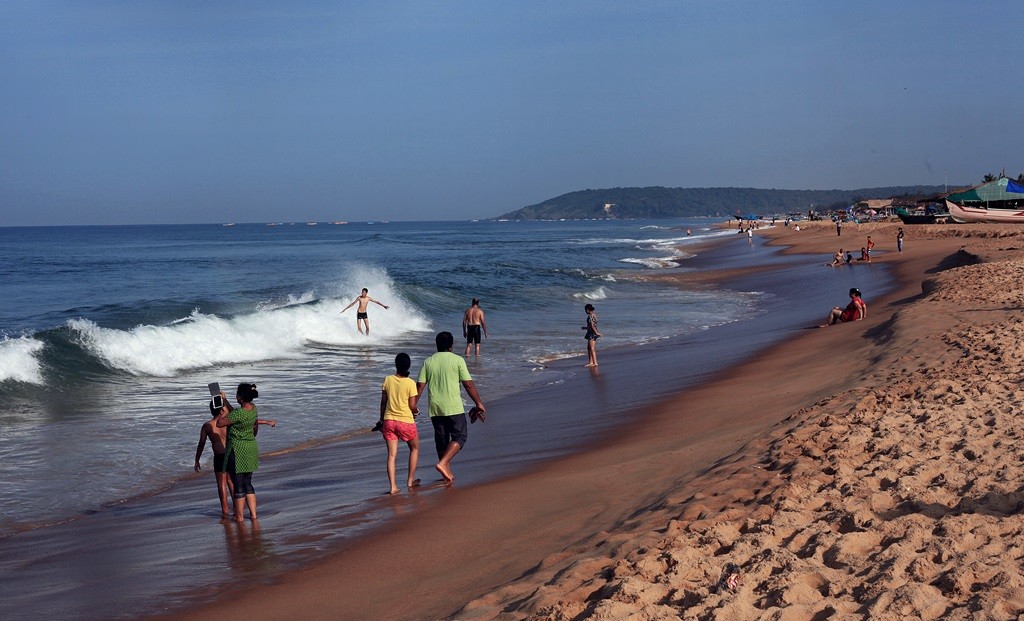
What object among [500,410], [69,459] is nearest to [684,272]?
[500,410]

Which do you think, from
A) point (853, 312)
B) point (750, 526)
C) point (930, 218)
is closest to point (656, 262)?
point (930, 218)

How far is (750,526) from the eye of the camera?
17.3 ft

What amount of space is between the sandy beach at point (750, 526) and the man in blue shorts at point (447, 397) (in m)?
0.59

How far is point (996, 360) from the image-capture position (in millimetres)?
9500

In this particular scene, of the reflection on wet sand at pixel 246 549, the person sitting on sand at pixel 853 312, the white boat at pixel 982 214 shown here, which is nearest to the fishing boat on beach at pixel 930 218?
the white boat at pixel 982 214

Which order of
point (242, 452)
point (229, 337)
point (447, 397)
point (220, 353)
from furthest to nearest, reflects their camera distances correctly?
point (229, 337), point (220, 353), point (447, 397), point (242, 452)

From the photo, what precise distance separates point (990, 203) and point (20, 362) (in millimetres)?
54361

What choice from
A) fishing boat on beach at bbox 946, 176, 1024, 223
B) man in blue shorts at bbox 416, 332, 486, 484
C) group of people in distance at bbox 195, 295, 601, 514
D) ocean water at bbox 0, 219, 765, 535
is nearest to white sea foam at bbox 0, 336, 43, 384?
ocean water at bbox 0, 219, 765, 535

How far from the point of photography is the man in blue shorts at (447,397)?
328 inches

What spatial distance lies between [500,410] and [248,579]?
264 inches

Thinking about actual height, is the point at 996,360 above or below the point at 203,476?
above

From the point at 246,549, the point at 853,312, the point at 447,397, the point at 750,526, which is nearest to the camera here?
the point at 750,526

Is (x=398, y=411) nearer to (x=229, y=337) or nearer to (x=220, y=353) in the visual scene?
(x=220, y=353)

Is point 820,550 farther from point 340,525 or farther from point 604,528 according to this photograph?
point 340,525
